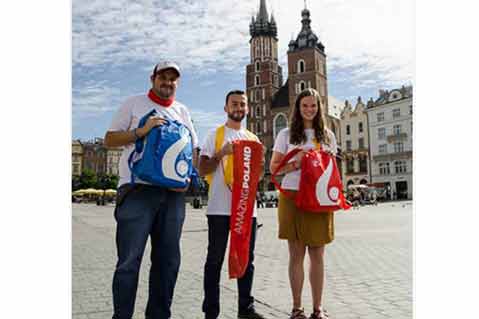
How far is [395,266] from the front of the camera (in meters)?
4.23

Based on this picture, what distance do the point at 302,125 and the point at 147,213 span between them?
102 centimetres

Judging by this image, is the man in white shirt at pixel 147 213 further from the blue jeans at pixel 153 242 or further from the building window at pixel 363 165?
the building window at pixel 363 165

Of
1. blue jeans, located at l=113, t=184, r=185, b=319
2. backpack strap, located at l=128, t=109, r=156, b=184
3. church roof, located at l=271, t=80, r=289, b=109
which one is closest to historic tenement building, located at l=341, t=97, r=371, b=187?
church roof, located at l=271, t=80, r=289, b=109

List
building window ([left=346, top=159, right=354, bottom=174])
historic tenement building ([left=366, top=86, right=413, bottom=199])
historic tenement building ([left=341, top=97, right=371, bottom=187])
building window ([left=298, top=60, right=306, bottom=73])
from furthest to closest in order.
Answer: building window ([left=298, top=60, right=306, bottom=73]) < building window ([left=346, top=159, right=354, bottom=174]) < historic tenement building ([left=341, top=97, right=371, bottom=187]) < historic tenement building ([left=366, top=86, right=413, bottom=199])

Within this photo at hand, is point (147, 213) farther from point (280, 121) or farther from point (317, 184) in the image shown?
point (280, 121)

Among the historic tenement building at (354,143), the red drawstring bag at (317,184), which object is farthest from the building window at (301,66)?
the red drawstring bag at (317,184)

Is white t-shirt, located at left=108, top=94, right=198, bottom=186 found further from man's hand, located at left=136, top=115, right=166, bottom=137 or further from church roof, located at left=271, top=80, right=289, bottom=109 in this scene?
church roof, located at left=271, top=80, right=289, bottom=109

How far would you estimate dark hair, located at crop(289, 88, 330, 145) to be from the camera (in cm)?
255

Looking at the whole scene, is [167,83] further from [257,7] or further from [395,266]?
[395,266]

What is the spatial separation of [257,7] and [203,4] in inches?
19.7

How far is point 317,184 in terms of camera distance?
7.98 ft

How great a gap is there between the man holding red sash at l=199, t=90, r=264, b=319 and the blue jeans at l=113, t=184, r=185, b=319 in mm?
255
